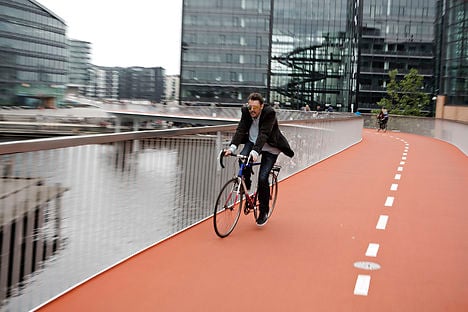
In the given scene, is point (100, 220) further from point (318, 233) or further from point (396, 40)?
point (396, 40)

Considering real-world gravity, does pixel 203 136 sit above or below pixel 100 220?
above

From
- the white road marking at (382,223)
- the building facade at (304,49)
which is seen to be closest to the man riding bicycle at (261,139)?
the white road marking at (382,223)

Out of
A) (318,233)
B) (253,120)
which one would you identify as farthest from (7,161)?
(318,233)

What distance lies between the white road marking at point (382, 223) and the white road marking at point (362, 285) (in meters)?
2.45

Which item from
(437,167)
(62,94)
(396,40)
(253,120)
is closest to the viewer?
(253,120)

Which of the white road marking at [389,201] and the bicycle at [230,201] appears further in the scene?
the white road marking at [389,201]

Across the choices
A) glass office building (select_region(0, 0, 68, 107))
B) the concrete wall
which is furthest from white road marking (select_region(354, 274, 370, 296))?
glass office building (select_region(0, 0, 68, 107))

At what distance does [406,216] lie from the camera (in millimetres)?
8656

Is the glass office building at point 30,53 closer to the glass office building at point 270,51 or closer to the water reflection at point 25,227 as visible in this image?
the glass office building at point 270,51

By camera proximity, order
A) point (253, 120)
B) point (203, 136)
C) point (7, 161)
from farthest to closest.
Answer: point (203, 136) < point (253, 120) < point (7, 161)

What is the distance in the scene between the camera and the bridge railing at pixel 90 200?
408 centimetres

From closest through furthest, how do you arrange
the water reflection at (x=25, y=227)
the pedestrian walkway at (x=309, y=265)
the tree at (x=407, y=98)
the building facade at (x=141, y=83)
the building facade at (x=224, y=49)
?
the water reflection at (x=25, y=227), the pedestrian walkway at (x=309, y=265), the tree at (x=407, y=98), the building facade at (x=224, y=49), the building facade at (x=141, y=83)

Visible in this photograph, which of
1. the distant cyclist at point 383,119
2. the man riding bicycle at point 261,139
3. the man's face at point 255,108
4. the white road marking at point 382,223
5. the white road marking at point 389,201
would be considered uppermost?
the distant cyclist at point 383,119

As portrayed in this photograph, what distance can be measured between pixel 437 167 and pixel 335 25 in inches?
3471
